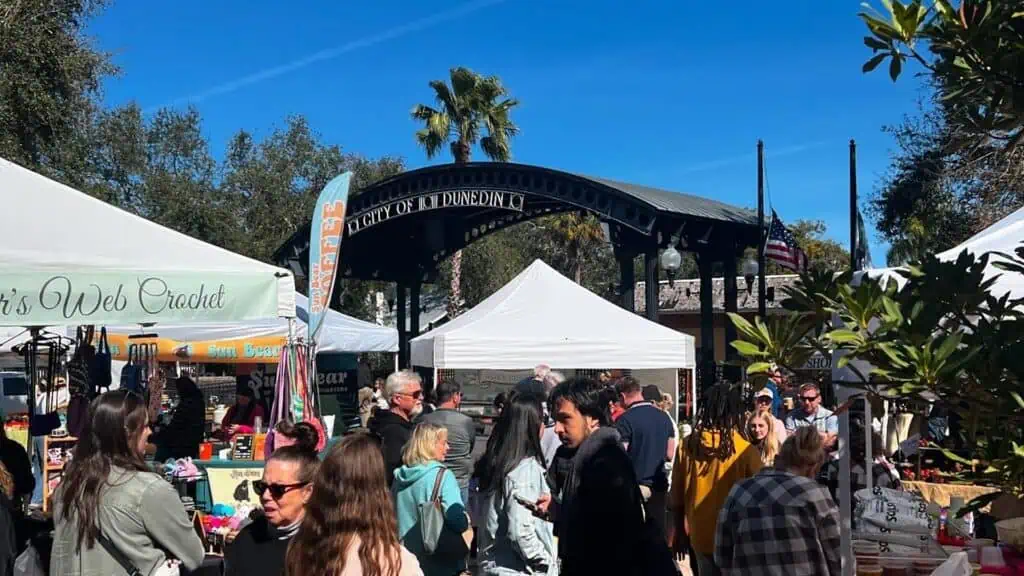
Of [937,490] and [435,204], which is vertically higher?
[435,204]

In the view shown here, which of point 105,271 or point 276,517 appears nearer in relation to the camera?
point 276,517

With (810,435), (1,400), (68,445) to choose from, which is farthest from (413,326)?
(810,435)

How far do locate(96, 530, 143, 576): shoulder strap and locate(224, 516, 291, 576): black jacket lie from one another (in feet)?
1.76

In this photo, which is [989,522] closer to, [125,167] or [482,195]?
[482,195]

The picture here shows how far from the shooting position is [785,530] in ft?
13.0

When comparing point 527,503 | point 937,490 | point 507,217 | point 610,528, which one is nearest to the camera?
point 610,528

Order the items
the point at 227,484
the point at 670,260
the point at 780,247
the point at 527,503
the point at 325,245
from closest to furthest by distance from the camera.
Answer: the point at 527,503
the point at 227,484
the point at 325,245
the point at 780,247
the point at 670,260

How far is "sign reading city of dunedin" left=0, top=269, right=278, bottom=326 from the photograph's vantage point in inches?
189

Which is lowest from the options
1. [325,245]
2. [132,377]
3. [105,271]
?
[132,377]

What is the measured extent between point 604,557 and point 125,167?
32.4m

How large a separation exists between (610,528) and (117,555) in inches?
76.1

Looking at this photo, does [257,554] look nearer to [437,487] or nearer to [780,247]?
[437,487]

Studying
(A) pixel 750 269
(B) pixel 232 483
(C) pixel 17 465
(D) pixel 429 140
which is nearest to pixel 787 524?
(C) pixel 17 465

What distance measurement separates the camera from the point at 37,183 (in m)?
5.76
